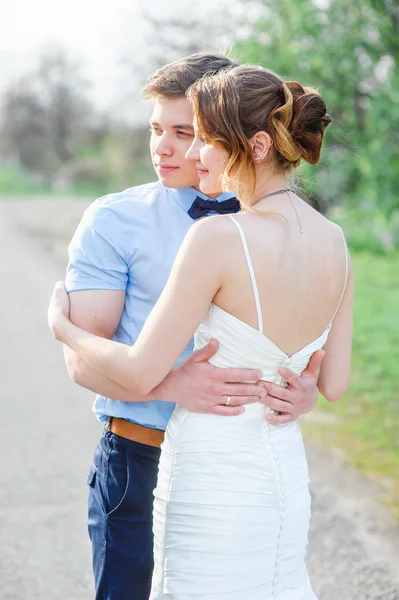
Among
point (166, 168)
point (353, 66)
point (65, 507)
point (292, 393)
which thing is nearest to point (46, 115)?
point (353, 66)

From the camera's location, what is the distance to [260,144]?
2127 mm

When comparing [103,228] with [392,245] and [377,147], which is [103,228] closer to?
[377,147]

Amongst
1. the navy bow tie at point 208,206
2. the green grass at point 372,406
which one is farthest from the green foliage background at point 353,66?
the navy bow tie at point 208,206

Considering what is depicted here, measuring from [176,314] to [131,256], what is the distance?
1.48 feet

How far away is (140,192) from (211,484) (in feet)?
3.14

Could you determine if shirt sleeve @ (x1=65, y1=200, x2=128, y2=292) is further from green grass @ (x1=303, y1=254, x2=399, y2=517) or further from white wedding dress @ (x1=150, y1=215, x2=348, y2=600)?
green grass @ (x1=303, y1=254, x2=399, y2=517)

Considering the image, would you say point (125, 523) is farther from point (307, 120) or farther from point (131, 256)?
point (307, 120)

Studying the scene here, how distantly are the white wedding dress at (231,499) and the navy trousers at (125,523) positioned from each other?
0.29 meters

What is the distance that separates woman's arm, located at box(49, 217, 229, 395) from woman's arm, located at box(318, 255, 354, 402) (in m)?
0.53

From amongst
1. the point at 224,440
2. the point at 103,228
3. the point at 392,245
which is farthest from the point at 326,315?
the point at 392,245

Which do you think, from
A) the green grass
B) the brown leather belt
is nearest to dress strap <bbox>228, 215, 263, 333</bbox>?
the brown leather belt

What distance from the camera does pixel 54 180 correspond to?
43156 millimetres

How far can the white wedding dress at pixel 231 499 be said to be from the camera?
7.04ft

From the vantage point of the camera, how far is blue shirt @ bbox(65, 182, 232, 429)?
2438 mm
